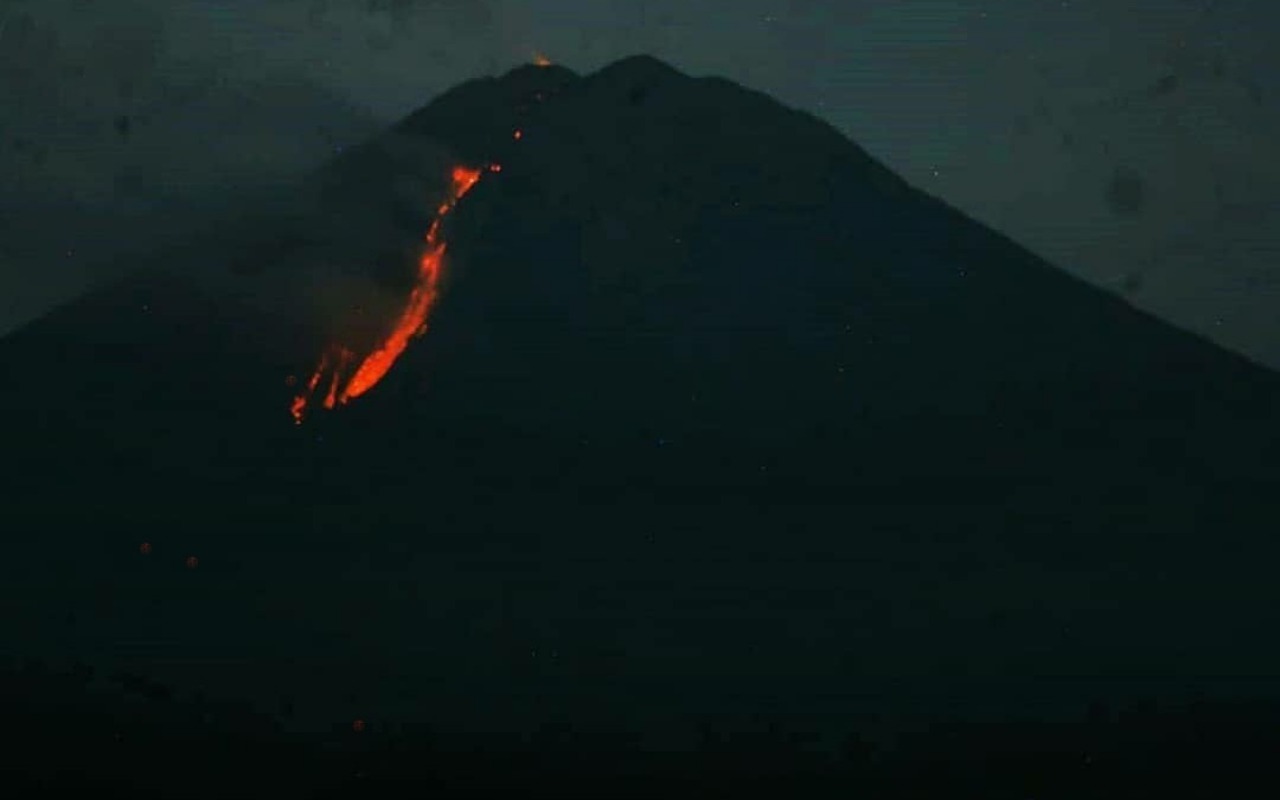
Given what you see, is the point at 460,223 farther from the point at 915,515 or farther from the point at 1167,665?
the point at 1167,665

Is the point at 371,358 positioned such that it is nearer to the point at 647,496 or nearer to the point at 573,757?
the point at 647,496

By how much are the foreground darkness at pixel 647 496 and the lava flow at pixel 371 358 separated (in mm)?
565

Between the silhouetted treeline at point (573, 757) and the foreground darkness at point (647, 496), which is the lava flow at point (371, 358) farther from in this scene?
the silhouetted treeline at point (573, 757)

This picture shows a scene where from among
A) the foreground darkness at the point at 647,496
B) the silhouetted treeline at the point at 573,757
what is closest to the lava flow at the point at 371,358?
the foreground darkness at the point at 647,496

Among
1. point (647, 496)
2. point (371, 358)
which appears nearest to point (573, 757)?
point (647, 496)

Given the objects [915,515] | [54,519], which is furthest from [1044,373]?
[54,519]

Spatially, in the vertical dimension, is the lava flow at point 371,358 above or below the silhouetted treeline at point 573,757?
above

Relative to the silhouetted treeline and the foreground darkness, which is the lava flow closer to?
the foreground darkness

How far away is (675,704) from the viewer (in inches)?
762

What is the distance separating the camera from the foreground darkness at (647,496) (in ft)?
59.5

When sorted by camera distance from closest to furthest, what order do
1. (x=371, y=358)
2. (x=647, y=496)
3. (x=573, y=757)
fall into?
(x=573, y=757)
(x=647, y=496)
(x=371, y=358)

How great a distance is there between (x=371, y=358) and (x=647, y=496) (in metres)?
9.07

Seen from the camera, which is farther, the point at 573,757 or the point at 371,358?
the point at 371,358

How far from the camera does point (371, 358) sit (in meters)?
34.7
